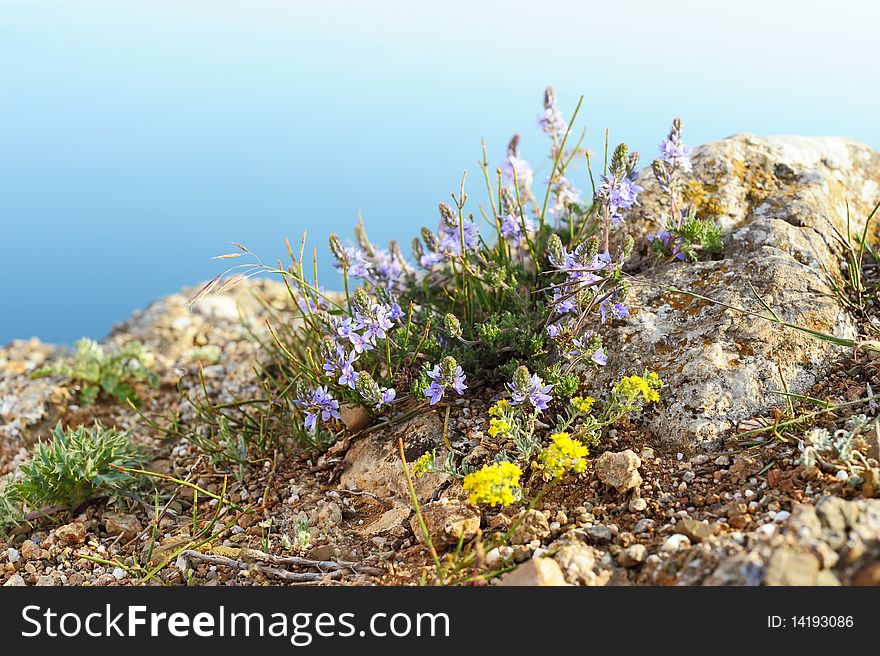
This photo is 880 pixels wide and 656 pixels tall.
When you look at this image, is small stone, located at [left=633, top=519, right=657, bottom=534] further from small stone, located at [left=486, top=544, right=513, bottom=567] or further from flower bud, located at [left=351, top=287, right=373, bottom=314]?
flower bud, located at [left=351, top=287, right=373, bottom=314]

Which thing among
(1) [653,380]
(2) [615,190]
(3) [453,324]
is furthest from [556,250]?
(1) [653,380]

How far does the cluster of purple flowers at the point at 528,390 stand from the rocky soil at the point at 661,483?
1.12 ft

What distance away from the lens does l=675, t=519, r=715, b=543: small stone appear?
2.69m

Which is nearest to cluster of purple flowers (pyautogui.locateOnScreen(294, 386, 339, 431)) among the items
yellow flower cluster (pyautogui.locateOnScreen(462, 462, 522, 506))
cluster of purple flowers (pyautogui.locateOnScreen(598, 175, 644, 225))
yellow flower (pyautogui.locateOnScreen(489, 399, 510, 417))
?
yellow flower (pyautogui.locateOnScreen(489, 399, 510, 417))

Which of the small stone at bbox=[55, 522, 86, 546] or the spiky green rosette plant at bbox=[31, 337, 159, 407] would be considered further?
the spiky green rosette plant at bbox=[31, 337, 159, 407]

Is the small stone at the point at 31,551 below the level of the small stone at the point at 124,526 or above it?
below

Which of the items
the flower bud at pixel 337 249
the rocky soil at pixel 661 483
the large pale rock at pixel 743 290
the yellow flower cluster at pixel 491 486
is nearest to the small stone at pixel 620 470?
the rocky soil at pixel 661 483

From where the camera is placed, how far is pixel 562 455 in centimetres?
303

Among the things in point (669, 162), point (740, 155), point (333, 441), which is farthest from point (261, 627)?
point (740, 155)

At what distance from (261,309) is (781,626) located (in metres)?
6.08

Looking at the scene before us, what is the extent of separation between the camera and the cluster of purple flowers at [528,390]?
3.25 meters

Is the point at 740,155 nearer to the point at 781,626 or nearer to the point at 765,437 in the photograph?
the point at 765,437

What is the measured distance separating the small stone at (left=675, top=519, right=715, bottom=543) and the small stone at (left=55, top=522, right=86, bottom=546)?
298 centimetres

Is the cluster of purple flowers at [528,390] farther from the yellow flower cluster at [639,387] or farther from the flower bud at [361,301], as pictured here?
the flower bud at [361,301]
